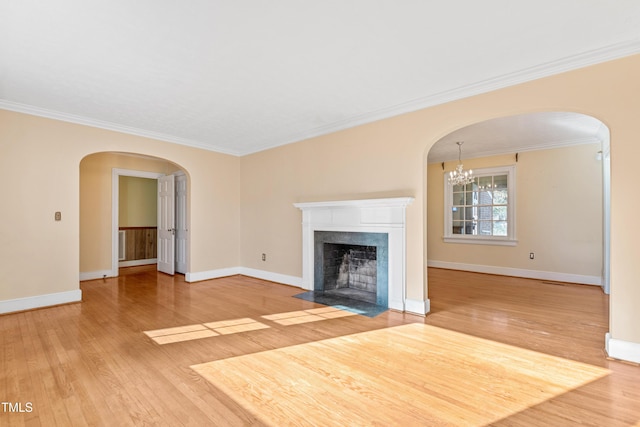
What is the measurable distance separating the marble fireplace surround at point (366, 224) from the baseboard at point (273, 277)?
0.25 meters

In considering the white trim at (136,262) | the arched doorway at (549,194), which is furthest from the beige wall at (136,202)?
the arched doorway at (549,194)

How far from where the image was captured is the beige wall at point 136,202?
745 cm

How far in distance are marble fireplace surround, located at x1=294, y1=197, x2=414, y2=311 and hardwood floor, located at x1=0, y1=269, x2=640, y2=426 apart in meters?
0.44

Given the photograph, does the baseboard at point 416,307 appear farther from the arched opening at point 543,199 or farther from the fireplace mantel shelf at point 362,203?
the arched opening at point 543,199

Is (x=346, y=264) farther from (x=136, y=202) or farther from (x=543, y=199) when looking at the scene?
(x=136, y=202)

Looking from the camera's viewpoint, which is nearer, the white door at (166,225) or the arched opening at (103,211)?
the arched opening at (103,211)

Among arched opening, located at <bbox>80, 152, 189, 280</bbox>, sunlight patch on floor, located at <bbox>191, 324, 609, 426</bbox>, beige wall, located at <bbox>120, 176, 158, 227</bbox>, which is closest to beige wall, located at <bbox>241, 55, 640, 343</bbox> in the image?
sunlight patch on floor, located at <bbox>191, 324, 609, 426</bbox>

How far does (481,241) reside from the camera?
21.0 ft

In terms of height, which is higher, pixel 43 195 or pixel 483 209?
pixel 43 195

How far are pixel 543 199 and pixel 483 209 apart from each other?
1.08m

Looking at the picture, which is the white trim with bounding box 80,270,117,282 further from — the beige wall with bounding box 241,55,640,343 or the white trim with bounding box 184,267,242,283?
the beige wall with bounding box 241,55,640,343

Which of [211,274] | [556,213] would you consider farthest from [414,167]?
[211,274]

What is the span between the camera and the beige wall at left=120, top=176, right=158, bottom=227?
293 inches

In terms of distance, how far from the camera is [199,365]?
7.82 ft
